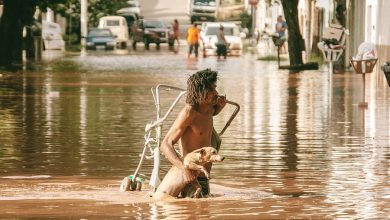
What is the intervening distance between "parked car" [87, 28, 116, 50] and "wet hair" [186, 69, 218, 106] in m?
61.8

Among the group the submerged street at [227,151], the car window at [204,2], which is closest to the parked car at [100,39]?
the car window at [204,2]

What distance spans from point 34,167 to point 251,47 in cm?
6291

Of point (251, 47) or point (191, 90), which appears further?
point (251, 47)

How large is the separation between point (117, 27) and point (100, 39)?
746cm

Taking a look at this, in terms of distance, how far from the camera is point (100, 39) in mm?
74875

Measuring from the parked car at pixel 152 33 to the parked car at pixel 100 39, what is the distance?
4.22 metres

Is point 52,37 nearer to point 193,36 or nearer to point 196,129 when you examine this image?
point 193,36

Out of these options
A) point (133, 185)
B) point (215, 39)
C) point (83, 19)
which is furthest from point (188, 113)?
point (83, 19)

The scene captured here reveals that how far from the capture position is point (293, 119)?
24.0 m

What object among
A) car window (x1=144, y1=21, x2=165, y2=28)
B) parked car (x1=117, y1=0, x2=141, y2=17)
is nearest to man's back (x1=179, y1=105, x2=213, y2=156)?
car window (x1=144, y1=21, x2=165, y2=28)

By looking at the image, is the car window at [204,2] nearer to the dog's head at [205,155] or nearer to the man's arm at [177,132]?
the man's arm at [177,132]

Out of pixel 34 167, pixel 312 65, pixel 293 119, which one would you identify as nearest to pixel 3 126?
pixel 293 119

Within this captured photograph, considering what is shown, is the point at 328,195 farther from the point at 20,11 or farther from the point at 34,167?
the point at 20,11

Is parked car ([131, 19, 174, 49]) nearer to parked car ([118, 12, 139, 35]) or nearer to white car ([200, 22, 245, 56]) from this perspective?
white car ([200, 22, 245, 56])
